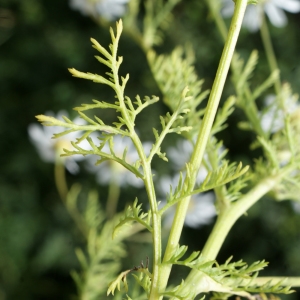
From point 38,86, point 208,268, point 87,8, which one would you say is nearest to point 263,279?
point 208,268

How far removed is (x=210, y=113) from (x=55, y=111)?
79 cm

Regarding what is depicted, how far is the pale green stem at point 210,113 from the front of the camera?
0.29ft

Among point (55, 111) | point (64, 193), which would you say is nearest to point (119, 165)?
point (64, 193)

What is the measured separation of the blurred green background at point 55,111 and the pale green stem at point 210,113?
0.68 m

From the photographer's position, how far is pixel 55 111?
86 centimetres

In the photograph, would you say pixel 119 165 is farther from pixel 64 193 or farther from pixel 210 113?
pixel 210 113

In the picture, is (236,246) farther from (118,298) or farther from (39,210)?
(118,298)

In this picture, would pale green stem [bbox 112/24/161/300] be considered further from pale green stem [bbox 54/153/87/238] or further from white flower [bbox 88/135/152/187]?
white flower [bbox 88/135/152/187]

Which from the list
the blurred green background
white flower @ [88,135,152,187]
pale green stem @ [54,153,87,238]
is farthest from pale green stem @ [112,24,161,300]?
the blurred green background

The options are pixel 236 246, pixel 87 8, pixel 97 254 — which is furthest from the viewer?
pixel 236 246

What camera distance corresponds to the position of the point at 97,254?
0.24 m

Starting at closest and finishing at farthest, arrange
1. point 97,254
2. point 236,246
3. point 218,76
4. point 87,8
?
point 218,76
point 97,254
point 87,8
point 236,246

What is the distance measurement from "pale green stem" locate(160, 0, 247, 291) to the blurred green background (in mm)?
682

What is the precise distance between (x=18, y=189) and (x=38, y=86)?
21cm
